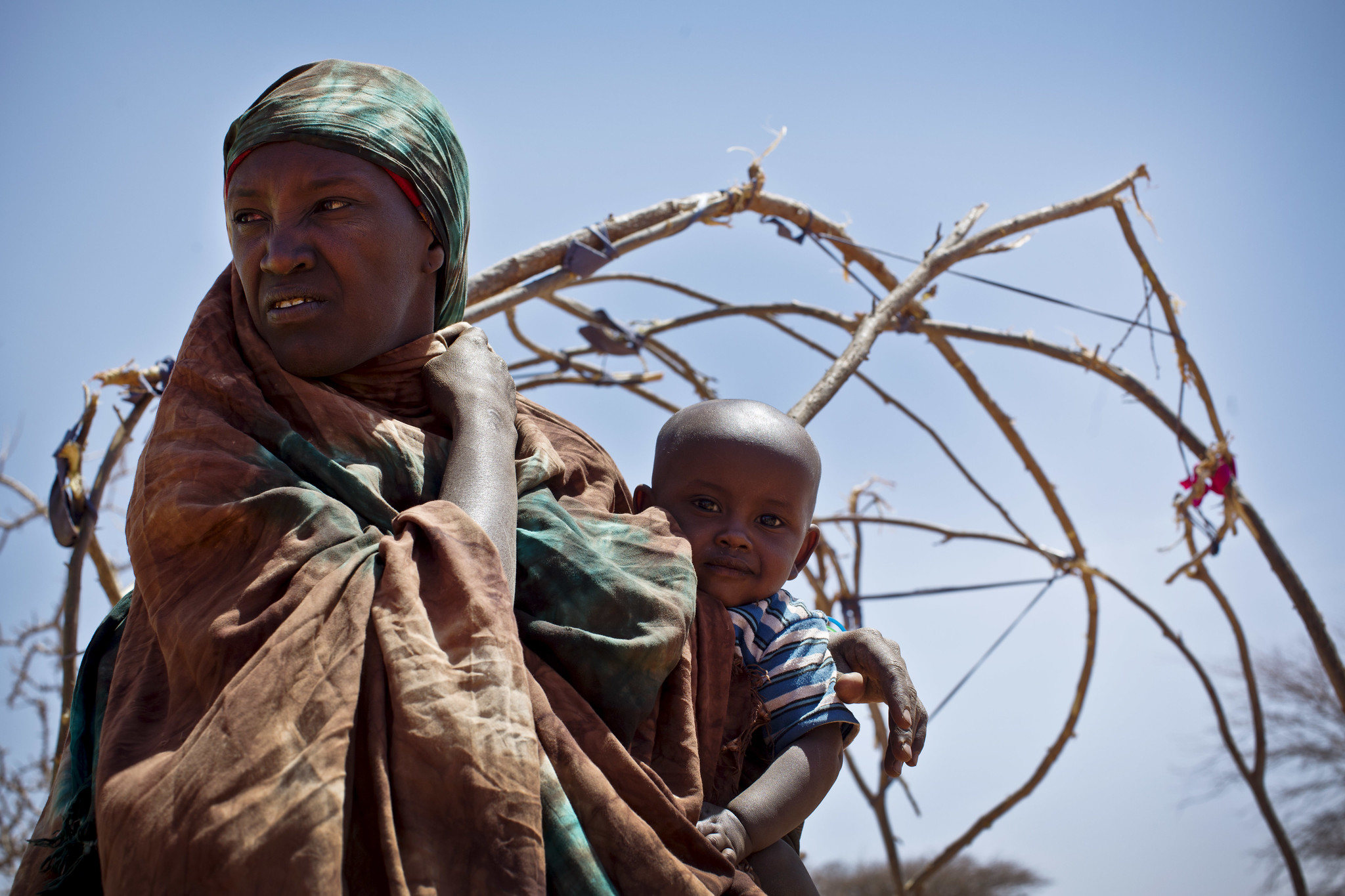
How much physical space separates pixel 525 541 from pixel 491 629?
35cm

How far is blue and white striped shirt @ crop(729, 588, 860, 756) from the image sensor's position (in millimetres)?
1736

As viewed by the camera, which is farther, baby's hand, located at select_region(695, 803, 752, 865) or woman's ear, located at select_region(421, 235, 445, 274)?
woman's ear, located at select_region(421, 235, 445, 274)

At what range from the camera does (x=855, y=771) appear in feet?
18.7

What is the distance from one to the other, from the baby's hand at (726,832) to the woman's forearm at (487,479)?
43cm

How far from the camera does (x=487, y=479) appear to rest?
1.58 meters

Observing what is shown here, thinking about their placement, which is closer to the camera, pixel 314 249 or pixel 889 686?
pixel 314 249

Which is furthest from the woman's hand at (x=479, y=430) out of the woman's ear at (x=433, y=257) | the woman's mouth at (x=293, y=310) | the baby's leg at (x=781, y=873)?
the baby's leg at (x=781, y=873)

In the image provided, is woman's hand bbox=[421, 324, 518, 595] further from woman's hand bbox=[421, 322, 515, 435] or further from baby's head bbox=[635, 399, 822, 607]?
baby's head bbox=[635, 399, 822, 607]

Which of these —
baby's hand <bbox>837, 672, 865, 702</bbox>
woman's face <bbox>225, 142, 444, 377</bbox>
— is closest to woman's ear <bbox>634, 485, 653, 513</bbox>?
baby's hand <bbox>837, 672, 865, 702</bbox>

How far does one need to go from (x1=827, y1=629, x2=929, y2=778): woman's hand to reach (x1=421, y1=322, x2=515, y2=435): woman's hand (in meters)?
0.70

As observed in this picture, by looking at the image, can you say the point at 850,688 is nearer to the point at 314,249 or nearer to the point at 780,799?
the point at 780,799

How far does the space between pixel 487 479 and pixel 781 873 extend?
0.73 metres

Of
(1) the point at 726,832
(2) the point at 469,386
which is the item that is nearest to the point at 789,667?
(1) the point at 726,832

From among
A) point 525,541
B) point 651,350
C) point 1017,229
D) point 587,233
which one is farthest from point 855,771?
point 525,541
